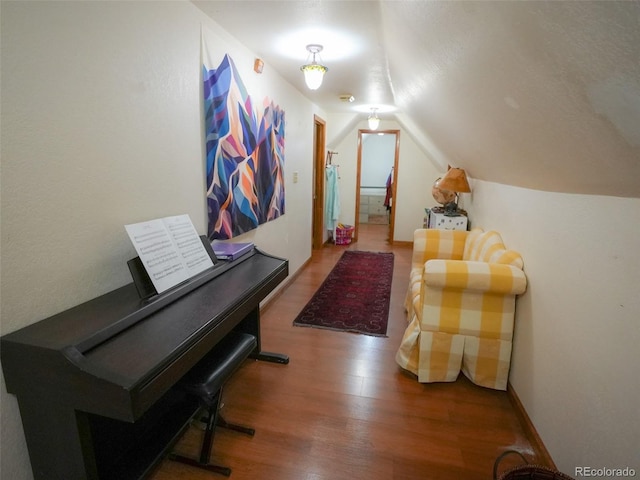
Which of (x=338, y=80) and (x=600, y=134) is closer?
(x=600, y=134)

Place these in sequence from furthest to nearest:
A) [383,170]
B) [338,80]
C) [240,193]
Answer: [383,170], [338,80], [240,193]

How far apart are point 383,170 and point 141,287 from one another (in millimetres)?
7732

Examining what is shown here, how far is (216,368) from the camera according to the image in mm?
1506

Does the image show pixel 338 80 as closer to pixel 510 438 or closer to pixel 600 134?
pixel 600 134

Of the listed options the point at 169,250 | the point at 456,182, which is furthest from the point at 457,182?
the point at 169,250

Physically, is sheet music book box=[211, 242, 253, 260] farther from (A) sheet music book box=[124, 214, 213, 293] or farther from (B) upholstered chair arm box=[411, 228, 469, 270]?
(B) upholstered chair arm box=[411, 228, 469, 270]

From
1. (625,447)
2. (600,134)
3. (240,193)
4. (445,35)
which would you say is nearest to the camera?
(600,134)

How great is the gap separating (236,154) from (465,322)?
73.7 inches

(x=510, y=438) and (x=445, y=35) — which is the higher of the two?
(x=445, y=35)

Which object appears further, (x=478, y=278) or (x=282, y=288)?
(x=282, y=288)

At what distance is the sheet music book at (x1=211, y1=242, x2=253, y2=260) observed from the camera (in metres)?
2.01

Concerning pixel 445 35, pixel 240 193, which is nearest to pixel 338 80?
pixel 240 193

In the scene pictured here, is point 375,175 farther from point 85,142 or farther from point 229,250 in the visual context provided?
point 85,142

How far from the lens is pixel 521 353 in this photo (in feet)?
6.38
